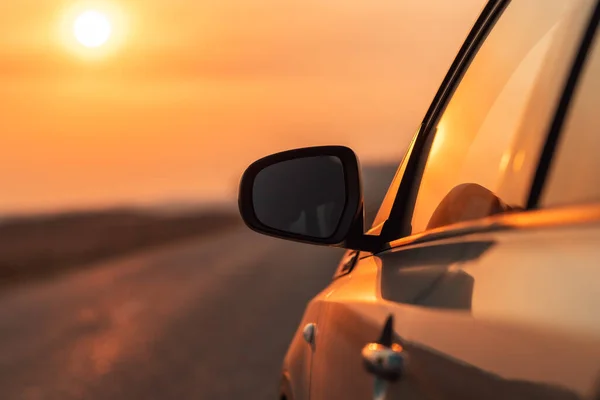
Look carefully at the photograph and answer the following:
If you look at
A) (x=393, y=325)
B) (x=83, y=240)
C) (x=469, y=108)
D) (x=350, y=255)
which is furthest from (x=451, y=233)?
(x=83, y=240)

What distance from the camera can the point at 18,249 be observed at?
107ft

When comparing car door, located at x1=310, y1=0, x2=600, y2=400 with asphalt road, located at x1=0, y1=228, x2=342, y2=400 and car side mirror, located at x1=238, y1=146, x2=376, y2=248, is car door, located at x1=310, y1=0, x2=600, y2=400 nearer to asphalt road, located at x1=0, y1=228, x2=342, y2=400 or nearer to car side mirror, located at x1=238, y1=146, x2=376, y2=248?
car side mirror, located at x1=238, y1=146, x2=376, y2=248

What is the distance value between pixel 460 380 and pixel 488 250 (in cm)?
26

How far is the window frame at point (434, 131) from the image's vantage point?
2.08 meters

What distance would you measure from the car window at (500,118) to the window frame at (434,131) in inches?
1.1

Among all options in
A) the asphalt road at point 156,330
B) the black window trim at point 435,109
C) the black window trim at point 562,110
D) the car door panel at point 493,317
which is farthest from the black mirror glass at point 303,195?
the asphalt road at point 156,330

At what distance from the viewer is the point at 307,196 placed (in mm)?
3084

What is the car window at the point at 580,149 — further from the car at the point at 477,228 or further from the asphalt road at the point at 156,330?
the asphalt road at the point at 156,330

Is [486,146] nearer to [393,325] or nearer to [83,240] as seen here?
[393,325]

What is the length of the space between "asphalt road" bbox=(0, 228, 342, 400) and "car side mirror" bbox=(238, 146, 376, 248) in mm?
4776

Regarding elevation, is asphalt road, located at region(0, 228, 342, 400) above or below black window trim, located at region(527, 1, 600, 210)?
below

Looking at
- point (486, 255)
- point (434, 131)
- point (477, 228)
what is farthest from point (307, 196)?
point (486, 255)

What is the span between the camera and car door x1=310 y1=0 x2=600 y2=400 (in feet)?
5.24

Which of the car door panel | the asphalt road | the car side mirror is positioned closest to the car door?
the car door panel
